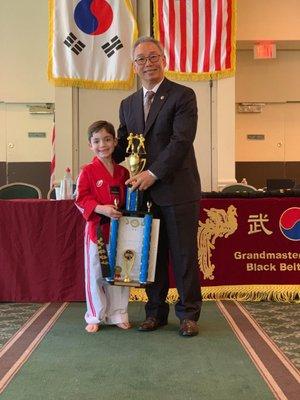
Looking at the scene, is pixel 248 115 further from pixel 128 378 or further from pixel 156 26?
pixel 128 378

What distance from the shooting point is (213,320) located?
9.61ft

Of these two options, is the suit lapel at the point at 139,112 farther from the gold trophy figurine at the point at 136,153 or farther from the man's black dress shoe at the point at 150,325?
the man's black dress shoe at the point at 150,325

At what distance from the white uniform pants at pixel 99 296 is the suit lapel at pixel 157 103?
70cm

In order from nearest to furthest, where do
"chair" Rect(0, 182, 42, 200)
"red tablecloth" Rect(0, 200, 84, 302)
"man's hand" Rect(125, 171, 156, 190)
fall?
"man's hand" Rect(125, 171, 156, 190) < "red tablecloth" Rect(0, 200, 84, 302) < "chair" Rect(0, 182, 42, 200)

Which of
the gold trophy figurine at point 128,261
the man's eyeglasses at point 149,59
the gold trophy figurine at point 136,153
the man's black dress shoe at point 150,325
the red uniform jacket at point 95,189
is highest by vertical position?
the man's eyeglasses at point 149,59

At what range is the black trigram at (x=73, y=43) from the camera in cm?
515

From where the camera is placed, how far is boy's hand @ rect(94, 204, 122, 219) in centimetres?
251

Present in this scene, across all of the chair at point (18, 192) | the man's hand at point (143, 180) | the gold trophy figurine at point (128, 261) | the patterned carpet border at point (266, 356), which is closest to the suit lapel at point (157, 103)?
the man's hand at point (143, 180)

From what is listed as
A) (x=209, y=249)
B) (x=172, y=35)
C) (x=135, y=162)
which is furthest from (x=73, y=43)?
(x=135, y=162)

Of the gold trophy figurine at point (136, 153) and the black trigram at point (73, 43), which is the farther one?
the black trigram at point (73, 43)

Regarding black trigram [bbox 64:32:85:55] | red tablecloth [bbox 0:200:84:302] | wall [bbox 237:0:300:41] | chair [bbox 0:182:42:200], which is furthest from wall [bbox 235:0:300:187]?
red tablecloth [bbox 0:200:84:302]

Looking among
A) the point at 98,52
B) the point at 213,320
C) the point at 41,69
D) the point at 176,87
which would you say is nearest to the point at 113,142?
the point at 176,87

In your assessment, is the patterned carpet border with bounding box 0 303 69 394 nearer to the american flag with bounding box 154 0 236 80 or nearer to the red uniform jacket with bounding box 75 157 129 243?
the red uniform jacket with bounding box 75 157 129 243

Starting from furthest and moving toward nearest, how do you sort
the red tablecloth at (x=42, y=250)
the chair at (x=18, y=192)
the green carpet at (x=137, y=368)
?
the chair at (x=18, y=192), the red tablecloth at (x=42, y=250), the green carpet at (x=137, y=368)
